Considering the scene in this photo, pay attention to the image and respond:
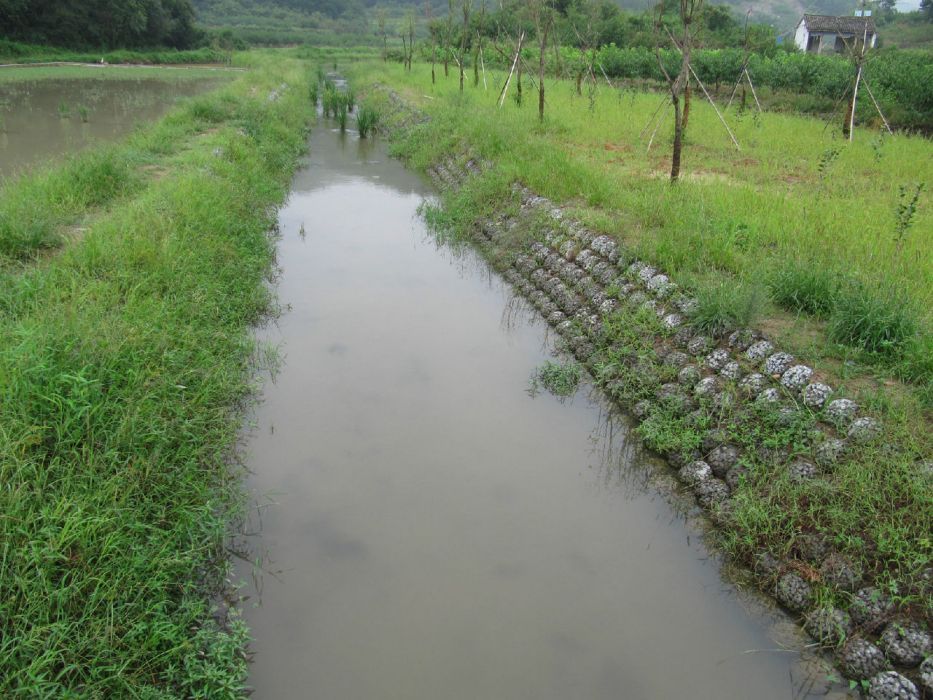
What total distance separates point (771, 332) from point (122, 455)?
4.85m

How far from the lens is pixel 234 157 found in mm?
11477

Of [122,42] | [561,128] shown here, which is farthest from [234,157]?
[122,42]

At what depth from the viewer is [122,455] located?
3.84 meters

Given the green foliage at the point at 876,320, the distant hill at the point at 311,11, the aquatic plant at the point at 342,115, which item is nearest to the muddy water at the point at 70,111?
the aquatic plant at the point at 342,115

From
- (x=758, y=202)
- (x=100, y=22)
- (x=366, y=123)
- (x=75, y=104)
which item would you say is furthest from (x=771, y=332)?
(x=100, y=22)

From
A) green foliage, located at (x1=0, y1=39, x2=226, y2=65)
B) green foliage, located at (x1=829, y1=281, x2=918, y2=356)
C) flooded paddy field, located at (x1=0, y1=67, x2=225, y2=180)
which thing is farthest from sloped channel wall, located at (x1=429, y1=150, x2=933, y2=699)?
green foliage, located at (x1=0, y1=39, x2=226, y2=65)

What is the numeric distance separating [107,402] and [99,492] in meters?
0.76

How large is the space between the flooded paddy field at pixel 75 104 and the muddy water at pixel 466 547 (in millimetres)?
7835

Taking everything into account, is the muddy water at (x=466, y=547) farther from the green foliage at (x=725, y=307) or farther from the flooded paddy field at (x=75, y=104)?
the flooded paddy field at (x=75, y=104)

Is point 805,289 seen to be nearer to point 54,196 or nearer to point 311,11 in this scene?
point 54,196

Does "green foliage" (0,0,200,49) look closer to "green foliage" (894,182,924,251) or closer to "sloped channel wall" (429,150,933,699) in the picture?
"sloped channel wall" (429,150,933,699)

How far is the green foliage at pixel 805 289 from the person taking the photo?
17.5ft

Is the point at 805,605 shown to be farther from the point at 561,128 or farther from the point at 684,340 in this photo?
the point at 561,128

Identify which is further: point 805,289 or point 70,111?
point 70,111
